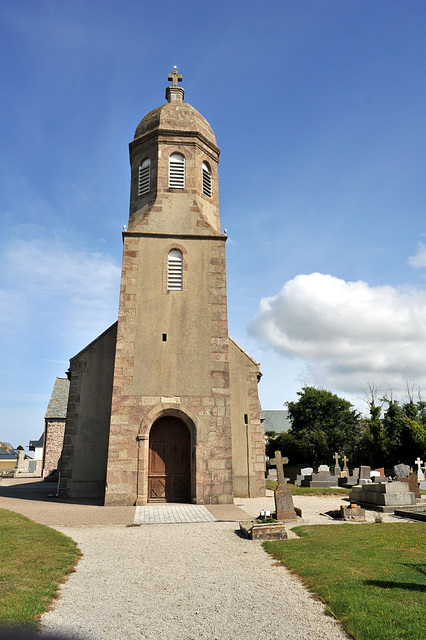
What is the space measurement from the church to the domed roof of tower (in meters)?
0.07

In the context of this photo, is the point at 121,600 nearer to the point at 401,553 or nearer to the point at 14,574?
the point at 14,574

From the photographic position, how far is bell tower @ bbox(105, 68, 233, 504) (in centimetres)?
1569

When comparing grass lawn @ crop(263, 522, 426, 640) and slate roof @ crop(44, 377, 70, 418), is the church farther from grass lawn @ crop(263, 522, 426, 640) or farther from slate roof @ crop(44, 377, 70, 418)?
slate roof @ crop(44, 377, 70, 418)

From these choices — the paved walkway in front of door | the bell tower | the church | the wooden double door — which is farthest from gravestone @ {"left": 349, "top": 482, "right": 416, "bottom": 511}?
the wooden double door

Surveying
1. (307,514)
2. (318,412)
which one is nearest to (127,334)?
(307,514)

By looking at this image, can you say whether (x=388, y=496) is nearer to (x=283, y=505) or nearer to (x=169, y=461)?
(x=283, y=505)

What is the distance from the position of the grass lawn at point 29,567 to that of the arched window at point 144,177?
1404cm

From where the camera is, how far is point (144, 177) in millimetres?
19984

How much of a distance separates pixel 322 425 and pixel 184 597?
4656 cm

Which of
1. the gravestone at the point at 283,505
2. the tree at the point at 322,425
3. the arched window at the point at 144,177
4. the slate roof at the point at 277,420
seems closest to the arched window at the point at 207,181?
the arched window at the point at 144,177

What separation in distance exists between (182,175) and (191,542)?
49.2 ft

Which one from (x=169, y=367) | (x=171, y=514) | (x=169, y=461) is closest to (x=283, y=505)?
(x=171, y=514)

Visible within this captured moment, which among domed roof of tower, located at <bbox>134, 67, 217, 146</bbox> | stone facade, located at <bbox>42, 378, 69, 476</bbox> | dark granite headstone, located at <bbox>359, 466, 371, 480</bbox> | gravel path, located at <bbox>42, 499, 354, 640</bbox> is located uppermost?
domed roof of tower, located at <bbox>134, 67, 217, 146</bbox>

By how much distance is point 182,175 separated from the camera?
63.9 ft
